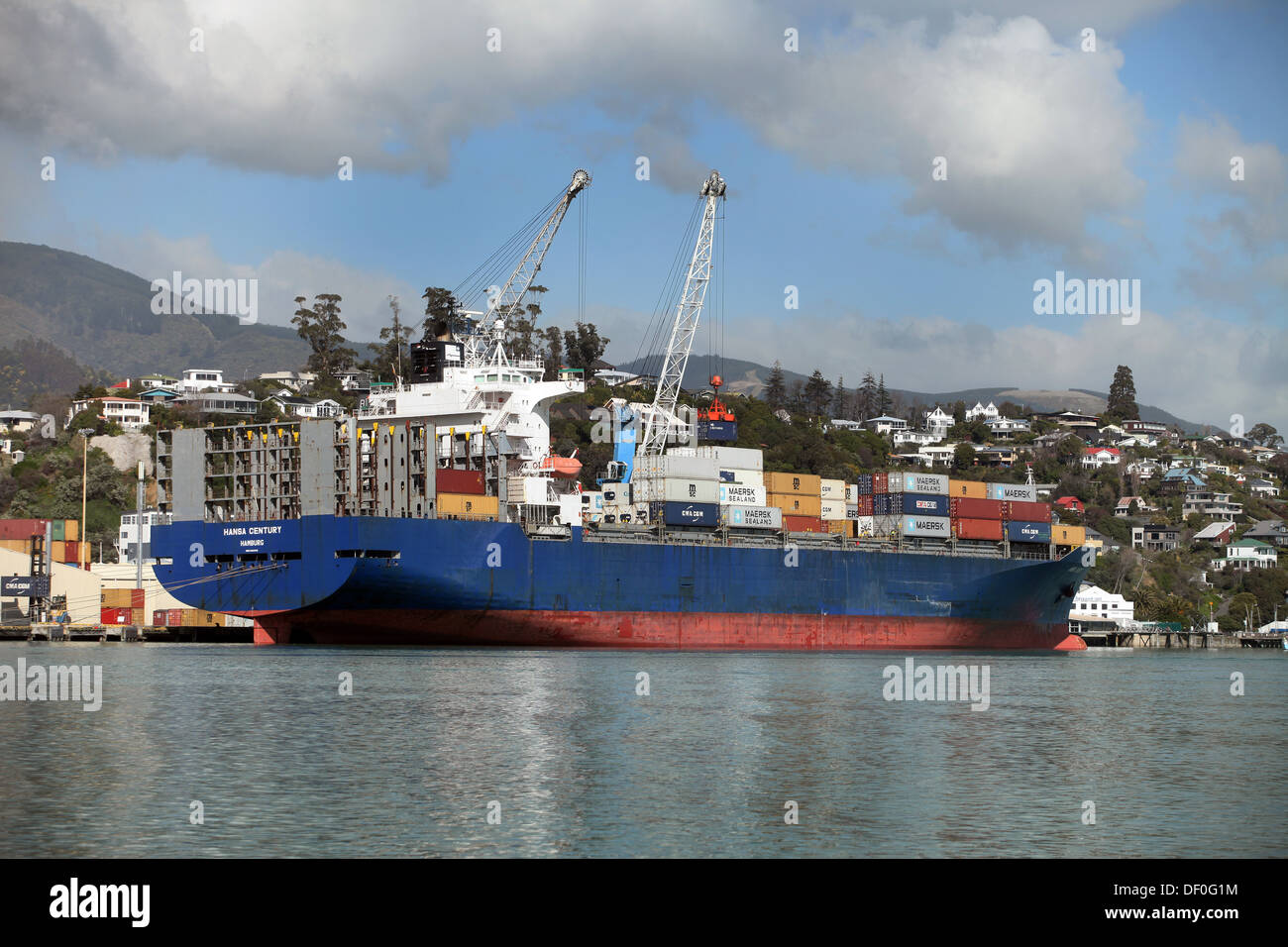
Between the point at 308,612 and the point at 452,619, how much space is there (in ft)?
19.3

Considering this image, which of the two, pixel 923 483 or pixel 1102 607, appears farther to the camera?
pixel 1102 607

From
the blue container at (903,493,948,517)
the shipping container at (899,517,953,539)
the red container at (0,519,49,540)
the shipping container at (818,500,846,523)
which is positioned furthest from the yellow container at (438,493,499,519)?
the red container at (0,519,49,540)

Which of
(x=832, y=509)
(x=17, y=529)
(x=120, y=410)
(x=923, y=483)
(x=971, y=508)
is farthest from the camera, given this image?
(x=120, y=410)

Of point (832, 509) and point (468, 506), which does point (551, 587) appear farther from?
point (832, 509)

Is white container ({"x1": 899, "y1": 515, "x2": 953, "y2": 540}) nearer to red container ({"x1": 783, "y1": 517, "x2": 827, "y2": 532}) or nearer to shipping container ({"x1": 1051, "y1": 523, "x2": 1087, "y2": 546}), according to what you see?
red container ({"x1": 783, "y1": 517, "x2": 827, "y2": 532})

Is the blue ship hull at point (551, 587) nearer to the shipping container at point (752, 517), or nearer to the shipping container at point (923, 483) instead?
the shipping container at point (752, 517)

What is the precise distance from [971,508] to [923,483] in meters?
3.30

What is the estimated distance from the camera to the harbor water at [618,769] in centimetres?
1962

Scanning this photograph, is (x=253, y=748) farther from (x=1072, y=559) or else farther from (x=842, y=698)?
(x=1072, y=559)

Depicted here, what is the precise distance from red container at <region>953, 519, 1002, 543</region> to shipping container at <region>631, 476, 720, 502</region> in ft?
48.1

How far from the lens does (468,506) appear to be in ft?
184

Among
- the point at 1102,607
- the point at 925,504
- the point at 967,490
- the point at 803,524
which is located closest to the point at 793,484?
the point at 803,524

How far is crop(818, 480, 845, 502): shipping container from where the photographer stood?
73.3 m
